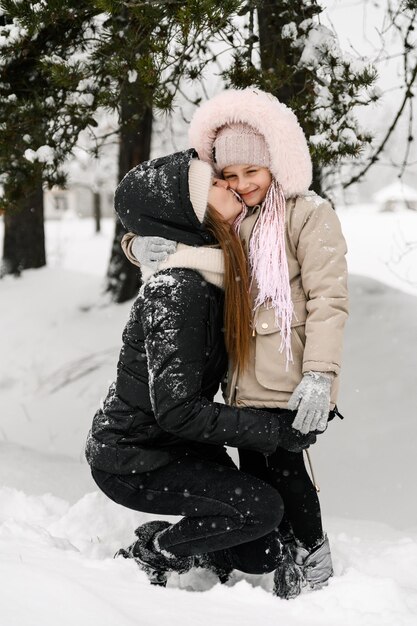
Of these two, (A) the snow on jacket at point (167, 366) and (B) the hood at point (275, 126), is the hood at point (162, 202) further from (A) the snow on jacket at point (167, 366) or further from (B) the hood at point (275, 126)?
(B) the hood at point (275, 126)

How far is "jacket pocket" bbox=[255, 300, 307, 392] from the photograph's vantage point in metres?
2.66

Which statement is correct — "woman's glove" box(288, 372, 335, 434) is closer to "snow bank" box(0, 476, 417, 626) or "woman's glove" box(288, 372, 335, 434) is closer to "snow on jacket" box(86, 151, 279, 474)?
"snow on jacket" box(86, 151, 279, 474)

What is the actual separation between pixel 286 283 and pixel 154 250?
0.52m

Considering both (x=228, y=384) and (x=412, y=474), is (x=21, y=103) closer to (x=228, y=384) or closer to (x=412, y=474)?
(x=228, y=384)

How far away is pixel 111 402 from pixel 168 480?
383 mm

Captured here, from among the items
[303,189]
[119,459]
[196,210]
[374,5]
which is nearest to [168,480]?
[119,459]

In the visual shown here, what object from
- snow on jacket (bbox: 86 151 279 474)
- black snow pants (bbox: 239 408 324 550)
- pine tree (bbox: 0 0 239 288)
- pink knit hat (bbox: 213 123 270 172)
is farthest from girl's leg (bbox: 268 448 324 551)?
pine tree (bbox: 0 0 239 288)

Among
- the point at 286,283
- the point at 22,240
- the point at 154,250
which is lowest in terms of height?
the point at 22,240

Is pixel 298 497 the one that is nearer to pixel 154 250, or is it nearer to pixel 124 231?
pixel 154 250

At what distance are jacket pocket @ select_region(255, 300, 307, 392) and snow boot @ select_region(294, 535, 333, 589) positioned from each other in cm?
72

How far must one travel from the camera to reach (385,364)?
5.57 meters

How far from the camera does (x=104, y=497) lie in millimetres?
3637

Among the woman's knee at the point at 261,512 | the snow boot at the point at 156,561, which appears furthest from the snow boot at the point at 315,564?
the snow boot at the point at 156,561

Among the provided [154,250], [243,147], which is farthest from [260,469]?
[243,147]
